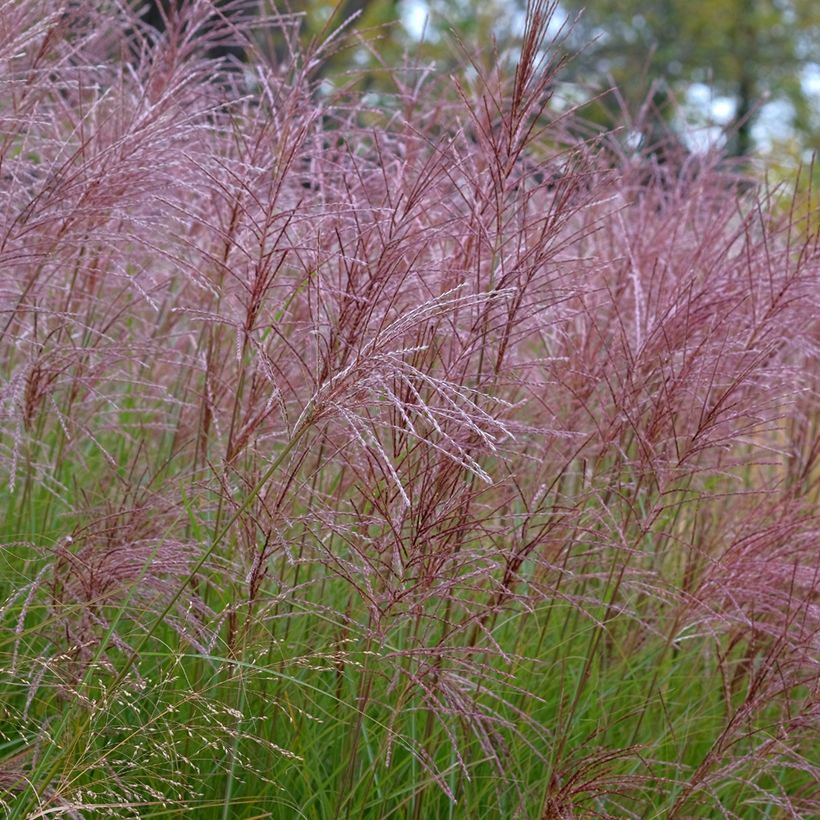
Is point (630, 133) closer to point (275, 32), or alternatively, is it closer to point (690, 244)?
point (690, 244)

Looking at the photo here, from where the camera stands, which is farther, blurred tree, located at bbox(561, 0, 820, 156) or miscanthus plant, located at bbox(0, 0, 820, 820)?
blurred tree, located at bbox(561, 0, 820, 156)

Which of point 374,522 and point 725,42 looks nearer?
point 374,522

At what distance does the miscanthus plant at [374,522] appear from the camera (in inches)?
76.5

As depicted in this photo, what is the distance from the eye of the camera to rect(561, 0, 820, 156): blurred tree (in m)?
21.8

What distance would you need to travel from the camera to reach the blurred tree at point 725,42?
21781 millimetres

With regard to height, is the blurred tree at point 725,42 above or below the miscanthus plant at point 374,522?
above

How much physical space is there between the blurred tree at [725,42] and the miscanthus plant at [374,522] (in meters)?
19.6

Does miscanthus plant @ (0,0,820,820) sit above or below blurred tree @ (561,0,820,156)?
below

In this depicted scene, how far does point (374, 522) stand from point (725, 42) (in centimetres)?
2308

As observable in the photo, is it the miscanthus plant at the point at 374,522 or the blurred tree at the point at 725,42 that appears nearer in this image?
the miscanthus plant at the point at 374,522

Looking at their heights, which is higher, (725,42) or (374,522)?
(725,42)

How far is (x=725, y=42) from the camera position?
2297cm

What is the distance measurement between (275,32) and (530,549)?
8.50 meters

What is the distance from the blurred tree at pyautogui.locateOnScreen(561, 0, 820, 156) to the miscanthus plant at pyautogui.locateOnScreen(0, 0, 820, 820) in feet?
64.2
